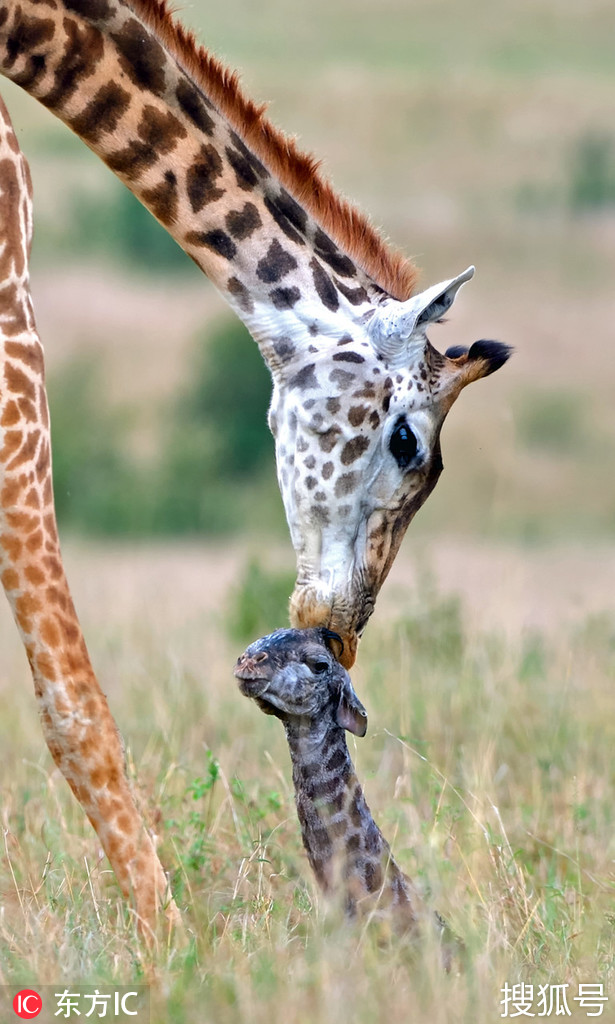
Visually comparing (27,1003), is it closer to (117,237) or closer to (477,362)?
(477,362)

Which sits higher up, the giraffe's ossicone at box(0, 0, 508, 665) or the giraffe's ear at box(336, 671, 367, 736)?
the giraffe's ossicone at box(0, 0, 508, 665)

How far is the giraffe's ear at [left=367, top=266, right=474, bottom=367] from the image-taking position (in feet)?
16.4

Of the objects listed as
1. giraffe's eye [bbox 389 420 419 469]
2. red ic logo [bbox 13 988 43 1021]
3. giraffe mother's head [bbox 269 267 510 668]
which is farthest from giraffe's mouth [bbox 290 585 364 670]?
red ic logo [bbox 13 988 43 1021]

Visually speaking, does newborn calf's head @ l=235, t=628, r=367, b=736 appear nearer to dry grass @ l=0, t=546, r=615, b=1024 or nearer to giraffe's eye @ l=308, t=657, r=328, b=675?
giraffe's eye @ l=308, t=657, r=328, b=675

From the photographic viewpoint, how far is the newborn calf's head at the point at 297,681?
423cm

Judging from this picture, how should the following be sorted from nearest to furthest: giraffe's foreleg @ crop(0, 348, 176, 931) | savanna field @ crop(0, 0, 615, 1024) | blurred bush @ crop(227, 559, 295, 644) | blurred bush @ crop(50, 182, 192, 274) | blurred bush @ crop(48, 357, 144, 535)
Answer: savanna field @ crop(0, 0, 615, 1024), giraffe's foreleg @ crop(0, 348, 176, 931), blurred bush @ crop(227, 559, 295, 644), blurred bush @ crop(48, 357, 144, 535), blurred bush @ crop(50, 182, 192, 274)

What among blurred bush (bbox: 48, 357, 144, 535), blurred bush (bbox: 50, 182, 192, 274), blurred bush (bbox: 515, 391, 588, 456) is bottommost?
blurred bush (bbox: 48, 357, 144, 535)

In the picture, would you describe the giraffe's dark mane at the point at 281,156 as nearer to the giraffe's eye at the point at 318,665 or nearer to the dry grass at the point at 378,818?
the giraffe's eye at the point at 318,665

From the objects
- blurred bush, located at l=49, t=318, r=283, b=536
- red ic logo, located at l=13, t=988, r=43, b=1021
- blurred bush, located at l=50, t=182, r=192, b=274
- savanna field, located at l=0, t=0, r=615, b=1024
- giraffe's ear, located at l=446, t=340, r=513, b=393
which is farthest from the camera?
blurred bush, located at l=50, t=182, r=192, b=274

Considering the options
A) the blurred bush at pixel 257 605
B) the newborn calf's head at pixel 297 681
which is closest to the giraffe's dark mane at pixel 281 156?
the newborn calf's head at pixel 297 681

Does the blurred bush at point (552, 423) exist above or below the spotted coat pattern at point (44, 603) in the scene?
above

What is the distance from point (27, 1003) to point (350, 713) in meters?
1.24

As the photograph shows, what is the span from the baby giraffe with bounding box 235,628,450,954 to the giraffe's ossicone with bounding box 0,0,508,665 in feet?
2.03

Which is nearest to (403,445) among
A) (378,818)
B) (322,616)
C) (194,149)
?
(322,616)
